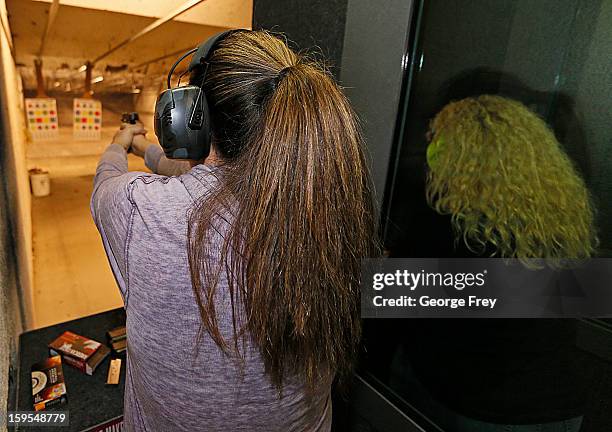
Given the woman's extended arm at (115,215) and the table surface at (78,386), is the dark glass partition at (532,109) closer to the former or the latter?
the woman's extended arm at (115,215)

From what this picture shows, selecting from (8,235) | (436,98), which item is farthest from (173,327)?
(8,235)

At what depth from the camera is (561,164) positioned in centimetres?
60

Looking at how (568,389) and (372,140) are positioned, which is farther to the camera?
(372,140)

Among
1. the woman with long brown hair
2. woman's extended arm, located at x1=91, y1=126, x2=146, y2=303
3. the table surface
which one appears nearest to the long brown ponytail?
the woman with long brown hair

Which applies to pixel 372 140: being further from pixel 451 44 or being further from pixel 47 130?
pixel 47 130

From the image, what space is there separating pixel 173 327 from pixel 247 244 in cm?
16

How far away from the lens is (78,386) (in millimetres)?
953

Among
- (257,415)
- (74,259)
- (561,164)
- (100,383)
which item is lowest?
(74,259)

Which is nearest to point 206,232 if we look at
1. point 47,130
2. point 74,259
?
point 47,130

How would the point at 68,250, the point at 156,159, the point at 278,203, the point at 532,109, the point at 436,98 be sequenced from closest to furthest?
the point at 278,203, the point at 532,109, the point at 436,98, the point at 156,159, the point at 68,250

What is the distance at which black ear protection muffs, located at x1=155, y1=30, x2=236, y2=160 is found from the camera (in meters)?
0.50

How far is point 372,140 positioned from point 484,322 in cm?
46

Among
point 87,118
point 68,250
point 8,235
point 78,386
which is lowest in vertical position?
point 68,250

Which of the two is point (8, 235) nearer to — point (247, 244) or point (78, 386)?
point (78, 386)
